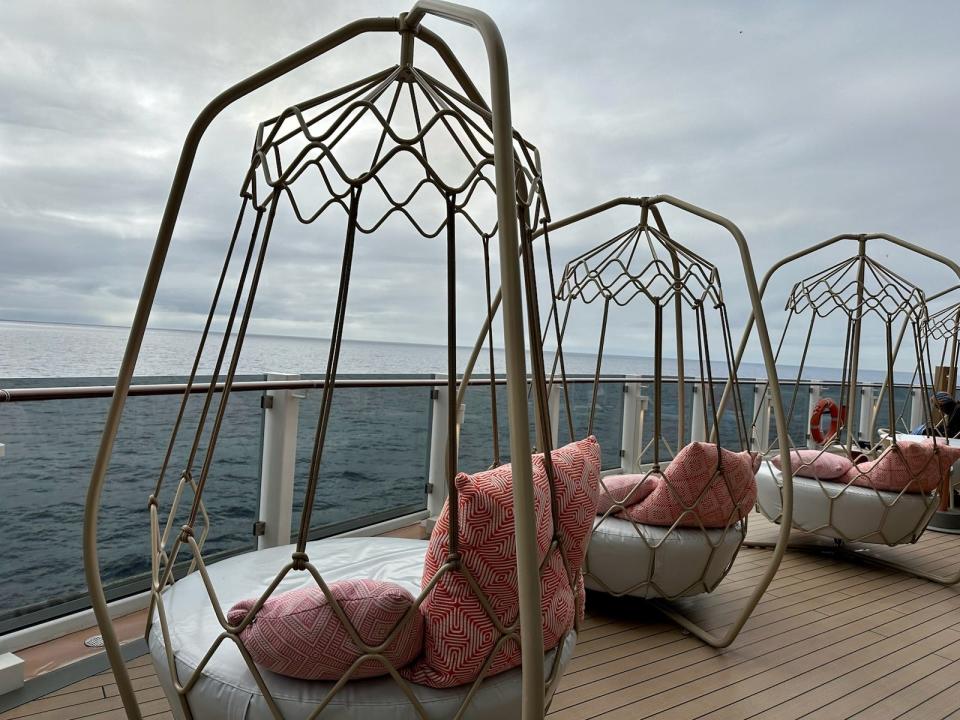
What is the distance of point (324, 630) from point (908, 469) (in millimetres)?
3362

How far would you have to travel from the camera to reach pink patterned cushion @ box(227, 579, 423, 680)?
1.16 metres

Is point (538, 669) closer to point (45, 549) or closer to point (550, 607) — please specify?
point (550, 607)

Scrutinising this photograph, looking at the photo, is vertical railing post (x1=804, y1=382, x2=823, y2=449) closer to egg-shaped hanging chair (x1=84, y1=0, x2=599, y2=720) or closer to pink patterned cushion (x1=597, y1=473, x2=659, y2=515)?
pink patterned cushion (x1=597, y1=473, x2=659, y2=515)

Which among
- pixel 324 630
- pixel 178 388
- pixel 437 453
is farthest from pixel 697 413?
pixel 324 630

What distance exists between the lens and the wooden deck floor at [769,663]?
81.7 inches

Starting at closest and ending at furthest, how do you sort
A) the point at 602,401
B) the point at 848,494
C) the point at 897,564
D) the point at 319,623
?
the point at 319,623 → the point at 848,494 → the point at 897,564 → the point at 602,401

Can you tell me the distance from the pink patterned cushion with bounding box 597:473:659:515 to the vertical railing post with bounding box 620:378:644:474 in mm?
2740

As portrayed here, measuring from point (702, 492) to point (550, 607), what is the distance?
1.48m

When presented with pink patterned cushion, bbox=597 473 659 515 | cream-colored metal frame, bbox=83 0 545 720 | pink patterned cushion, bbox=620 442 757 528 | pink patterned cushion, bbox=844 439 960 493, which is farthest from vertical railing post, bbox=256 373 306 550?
pink patterned cushion, bbox=844 439 960 493

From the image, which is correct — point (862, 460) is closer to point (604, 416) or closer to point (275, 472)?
point (604, 416)

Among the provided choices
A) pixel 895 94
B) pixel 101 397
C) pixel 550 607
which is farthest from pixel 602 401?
pixel 895 94

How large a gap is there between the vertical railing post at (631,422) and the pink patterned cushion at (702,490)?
2.82 m

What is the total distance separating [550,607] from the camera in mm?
1334

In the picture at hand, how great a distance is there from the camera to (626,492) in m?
2.83
